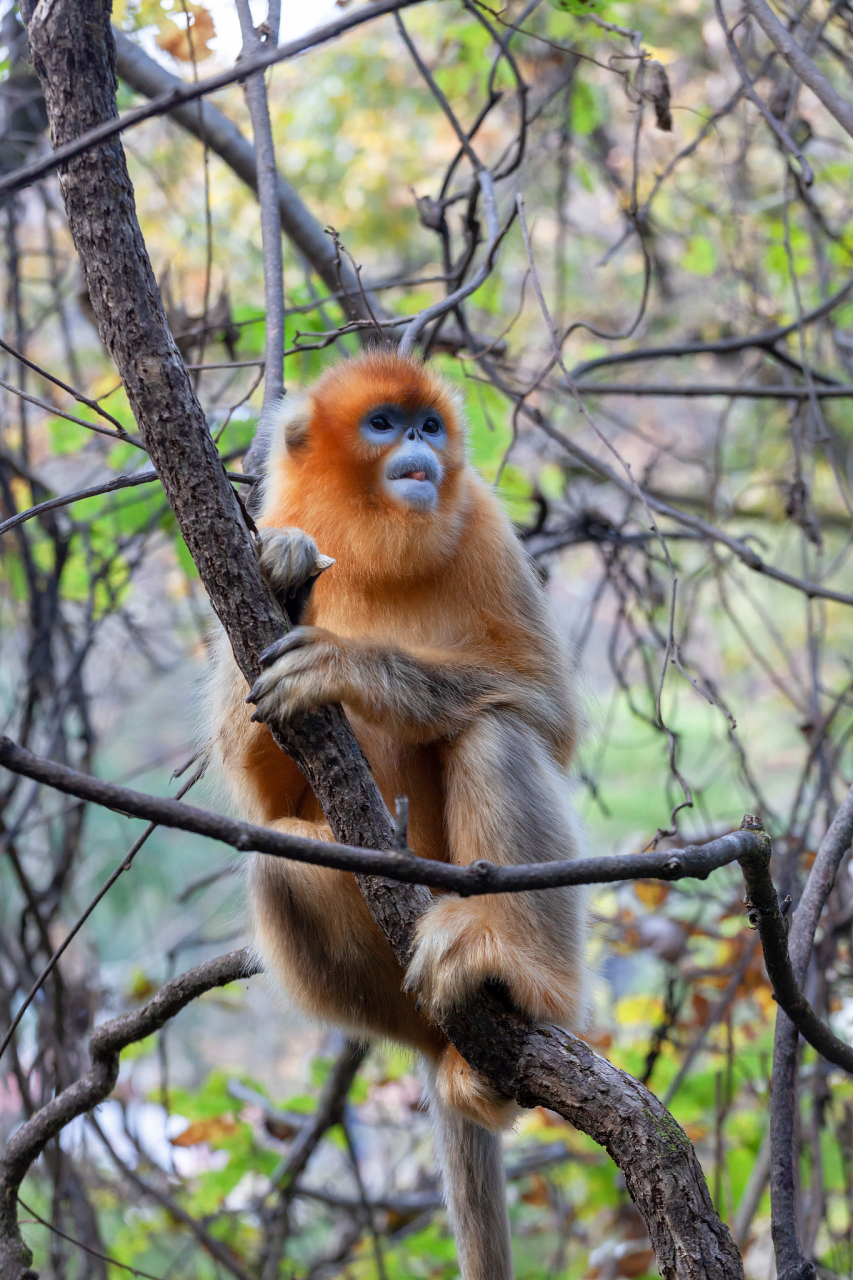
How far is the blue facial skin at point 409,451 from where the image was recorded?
6.88 feet

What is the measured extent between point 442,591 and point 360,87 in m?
5.29

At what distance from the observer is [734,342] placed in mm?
3160

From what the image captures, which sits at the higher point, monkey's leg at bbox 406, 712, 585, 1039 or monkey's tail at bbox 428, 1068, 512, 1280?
monkey's leg at bbox 406, 712, 585, 1039

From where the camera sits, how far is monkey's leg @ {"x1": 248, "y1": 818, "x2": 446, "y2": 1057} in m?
2.00

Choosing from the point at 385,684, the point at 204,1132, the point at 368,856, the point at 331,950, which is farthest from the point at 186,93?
the point at 204,1132

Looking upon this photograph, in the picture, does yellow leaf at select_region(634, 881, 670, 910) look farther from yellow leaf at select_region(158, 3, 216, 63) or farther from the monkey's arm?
yellow leaf at select_region(158, 3, 216, 63)

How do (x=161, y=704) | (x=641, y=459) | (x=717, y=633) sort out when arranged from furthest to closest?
1. (x=161, y=704)
2. (x=641, y=459)
3. (x=717, y=633)

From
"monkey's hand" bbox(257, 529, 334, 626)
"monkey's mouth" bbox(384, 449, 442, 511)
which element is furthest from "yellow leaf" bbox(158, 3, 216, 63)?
"monkey's hand" bbox(257, 529, 334, 626)

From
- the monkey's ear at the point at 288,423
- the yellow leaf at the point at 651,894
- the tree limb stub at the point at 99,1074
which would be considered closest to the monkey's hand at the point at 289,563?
the monkey's ear at the point at 288,423

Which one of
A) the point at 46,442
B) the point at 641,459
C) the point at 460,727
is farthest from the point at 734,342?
the point at 641,459

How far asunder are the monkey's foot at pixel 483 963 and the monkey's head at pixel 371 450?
761 mm

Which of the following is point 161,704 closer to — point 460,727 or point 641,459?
point 641,459

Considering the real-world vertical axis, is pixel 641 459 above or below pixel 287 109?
above

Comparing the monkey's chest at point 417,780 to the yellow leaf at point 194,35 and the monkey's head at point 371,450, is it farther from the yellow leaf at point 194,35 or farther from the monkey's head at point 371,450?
the yellow leaf at point 194,35
